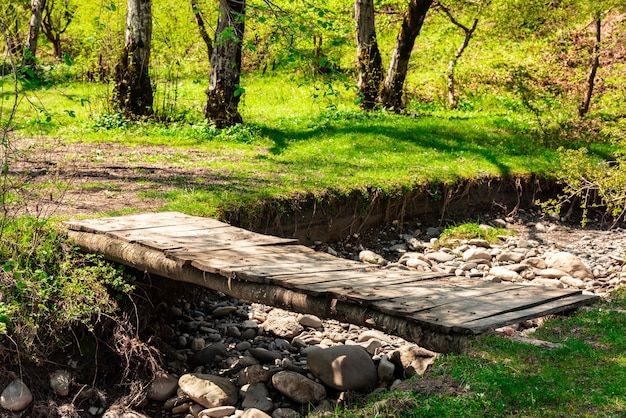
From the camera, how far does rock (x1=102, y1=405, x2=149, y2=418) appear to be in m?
6.68

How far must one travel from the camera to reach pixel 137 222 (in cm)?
805

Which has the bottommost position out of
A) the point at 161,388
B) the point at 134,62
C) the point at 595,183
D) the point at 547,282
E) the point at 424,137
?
the point at 161,388

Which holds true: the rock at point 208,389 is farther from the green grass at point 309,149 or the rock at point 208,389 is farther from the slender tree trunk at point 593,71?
the slender tree trunk at point 593,71

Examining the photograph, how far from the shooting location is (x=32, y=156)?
38.2 ft

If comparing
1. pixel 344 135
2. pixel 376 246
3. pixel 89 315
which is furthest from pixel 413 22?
pixel 89 315

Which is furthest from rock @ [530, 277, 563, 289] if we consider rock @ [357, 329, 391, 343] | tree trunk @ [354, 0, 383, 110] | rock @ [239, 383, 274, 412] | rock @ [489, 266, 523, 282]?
tree trunk @ [354, 0, 383, 110]

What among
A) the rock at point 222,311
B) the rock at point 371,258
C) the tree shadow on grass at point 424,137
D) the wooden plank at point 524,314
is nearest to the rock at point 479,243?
the rock at point 371,258

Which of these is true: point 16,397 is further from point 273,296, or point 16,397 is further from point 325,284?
point 325,284

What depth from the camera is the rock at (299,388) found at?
21.5 ft

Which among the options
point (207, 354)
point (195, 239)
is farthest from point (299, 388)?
point (195, 239)

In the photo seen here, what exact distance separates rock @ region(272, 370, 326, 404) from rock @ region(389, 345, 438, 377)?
2.24 feet

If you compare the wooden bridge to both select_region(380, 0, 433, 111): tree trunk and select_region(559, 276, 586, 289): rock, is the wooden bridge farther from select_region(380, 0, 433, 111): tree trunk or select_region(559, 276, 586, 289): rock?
select_region(380, 0, 433, 111): tree trunk

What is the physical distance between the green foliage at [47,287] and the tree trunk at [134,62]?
6.96 meters

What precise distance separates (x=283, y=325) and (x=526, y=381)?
4.02 metres
